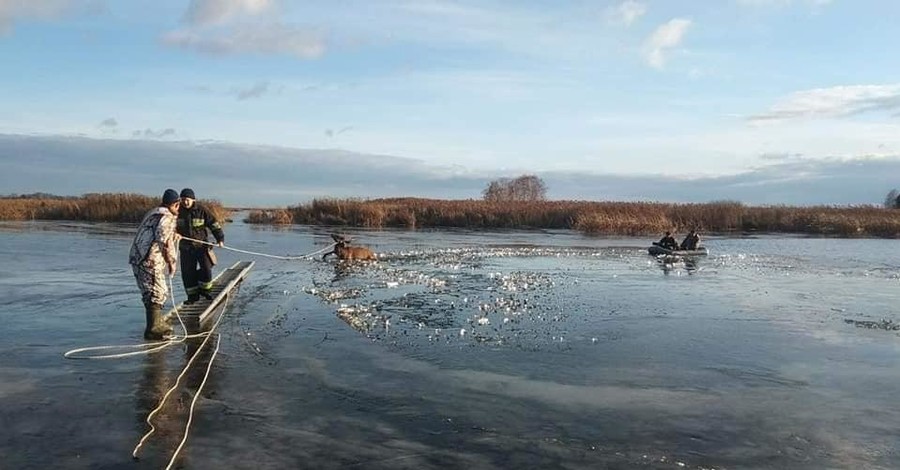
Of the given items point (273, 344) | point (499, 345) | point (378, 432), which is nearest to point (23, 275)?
point (273, 344)

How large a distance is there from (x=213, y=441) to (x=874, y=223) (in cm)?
4471

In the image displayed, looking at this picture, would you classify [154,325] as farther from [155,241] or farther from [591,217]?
[591,217]

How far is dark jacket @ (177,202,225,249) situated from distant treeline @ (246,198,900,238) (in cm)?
3042

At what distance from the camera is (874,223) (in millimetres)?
41781

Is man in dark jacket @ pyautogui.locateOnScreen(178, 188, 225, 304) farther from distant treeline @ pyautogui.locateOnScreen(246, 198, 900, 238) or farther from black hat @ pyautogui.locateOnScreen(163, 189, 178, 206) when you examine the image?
distant treeline @ pyautogui.locateOnScreen(246, 198, 900, 238)

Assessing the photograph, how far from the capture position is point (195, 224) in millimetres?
11070

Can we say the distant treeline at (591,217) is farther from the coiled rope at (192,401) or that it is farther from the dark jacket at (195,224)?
the coiled rope at (192,401)

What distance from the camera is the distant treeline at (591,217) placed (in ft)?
137

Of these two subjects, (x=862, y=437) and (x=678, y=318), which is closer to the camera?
(x=862, y=437)

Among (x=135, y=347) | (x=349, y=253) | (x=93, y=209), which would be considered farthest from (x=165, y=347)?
(x=93, y=209)

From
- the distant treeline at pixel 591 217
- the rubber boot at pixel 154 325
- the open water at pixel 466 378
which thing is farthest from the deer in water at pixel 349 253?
the distant treeline at pixel 591 217

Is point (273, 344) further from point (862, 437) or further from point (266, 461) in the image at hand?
point (862, 437)

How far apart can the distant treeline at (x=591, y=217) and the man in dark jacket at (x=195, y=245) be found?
30.3m

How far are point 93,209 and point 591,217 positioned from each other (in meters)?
28.2
